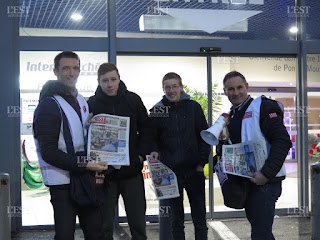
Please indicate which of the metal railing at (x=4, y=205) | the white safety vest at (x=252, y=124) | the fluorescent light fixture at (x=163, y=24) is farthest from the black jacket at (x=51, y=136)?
the fluorescent light fixture at (x=163, y=24)

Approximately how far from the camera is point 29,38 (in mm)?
5488

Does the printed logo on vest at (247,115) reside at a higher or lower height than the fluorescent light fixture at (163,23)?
lower

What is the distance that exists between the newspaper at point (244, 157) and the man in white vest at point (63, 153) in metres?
0.91

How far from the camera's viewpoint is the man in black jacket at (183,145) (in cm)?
377

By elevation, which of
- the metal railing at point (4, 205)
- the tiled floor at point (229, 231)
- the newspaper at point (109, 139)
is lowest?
the tiled floor at point (229, 231)

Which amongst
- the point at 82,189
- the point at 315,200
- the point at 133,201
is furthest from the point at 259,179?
the point at 82,189

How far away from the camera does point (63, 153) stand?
261cm

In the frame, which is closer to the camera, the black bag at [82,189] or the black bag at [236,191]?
the black bag at [82,189]

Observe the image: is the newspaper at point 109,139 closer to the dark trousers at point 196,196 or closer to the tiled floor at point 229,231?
the dark trousers at point 196,196

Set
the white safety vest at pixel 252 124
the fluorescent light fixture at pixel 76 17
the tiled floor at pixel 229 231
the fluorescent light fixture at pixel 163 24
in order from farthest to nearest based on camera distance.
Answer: the fluorescent light fixture at pixel 163 24 → the fluorescent light fixture at pixel 76 17 → the tiled floor at pixel 229 231 → the white safety vest at pixel 252 124

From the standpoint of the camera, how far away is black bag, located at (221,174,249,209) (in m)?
2.86

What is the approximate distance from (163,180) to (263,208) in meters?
1.22

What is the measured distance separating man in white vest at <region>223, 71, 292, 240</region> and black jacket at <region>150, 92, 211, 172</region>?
88 cm

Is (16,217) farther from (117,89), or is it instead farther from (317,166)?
(317,166)
